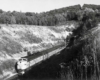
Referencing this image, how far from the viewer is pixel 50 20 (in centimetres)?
12344

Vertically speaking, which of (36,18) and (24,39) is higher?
(36,18)

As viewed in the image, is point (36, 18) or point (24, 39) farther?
point (36, 18)

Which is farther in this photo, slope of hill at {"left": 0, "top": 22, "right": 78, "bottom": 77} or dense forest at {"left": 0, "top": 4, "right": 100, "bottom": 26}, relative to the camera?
dense forest at {"left": 0, "top": 4, "right": 100, "bottom": 26}

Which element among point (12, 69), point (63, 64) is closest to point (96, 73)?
point (63, 64)

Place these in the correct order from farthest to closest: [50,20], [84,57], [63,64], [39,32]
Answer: [50,20] → [39,32] → [63,64] → [84,57]

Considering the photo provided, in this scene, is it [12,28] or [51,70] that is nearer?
[51,70]

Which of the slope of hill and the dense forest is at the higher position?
the dense forest

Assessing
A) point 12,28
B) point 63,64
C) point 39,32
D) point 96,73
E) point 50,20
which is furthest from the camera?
point 50,20

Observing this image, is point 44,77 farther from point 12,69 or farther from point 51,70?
point 12,69

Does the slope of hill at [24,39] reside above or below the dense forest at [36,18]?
below

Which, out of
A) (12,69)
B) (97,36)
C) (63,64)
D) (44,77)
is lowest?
(12,69)

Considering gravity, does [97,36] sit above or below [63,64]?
above

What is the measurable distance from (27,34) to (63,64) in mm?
64319

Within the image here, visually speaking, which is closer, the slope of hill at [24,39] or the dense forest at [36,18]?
the slope of hill at [24,39]
